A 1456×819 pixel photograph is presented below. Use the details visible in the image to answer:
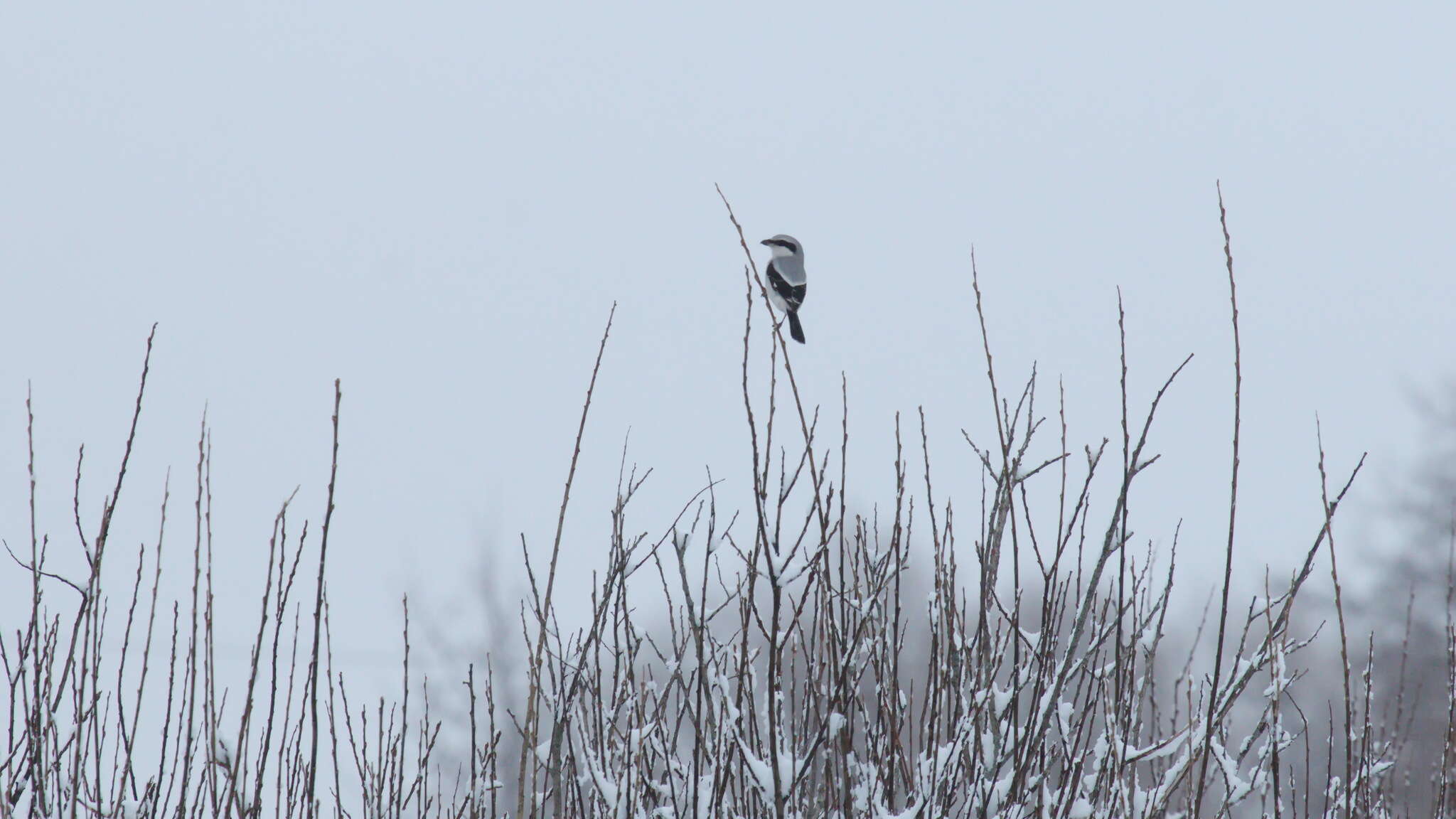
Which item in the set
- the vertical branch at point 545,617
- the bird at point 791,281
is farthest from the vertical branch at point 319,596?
the bird at point 791,281

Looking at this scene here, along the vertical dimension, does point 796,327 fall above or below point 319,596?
above

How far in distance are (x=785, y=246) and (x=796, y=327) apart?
0.71m

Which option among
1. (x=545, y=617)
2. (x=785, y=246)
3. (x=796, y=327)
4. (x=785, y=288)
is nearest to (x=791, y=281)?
(x=785, y=288)

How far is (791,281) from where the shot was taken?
8.48 meters

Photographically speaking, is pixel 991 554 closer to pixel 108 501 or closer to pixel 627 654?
pixel 627 654

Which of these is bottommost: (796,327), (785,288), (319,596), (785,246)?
(319,596)

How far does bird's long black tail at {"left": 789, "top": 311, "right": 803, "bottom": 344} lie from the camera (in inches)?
332

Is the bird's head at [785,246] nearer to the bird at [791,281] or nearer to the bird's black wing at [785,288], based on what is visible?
the bird at [791,281]

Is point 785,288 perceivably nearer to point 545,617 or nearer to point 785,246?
point 785,246

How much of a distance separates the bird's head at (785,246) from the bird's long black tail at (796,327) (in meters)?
0.51

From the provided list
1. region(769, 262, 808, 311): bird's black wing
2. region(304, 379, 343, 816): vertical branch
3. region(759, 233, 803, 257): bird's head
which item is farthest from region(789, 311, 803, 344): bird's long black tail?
region(304, 379, 343, 816): vertical branch

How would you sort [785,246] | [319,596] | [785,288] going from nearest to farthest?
[319,596] → [785,288] → [785,246]

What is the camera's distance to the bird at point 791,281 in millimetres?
8414

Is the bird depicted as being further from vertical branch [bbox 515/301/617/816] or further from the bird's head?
vertical branch [bbox 515/301/617/816]
